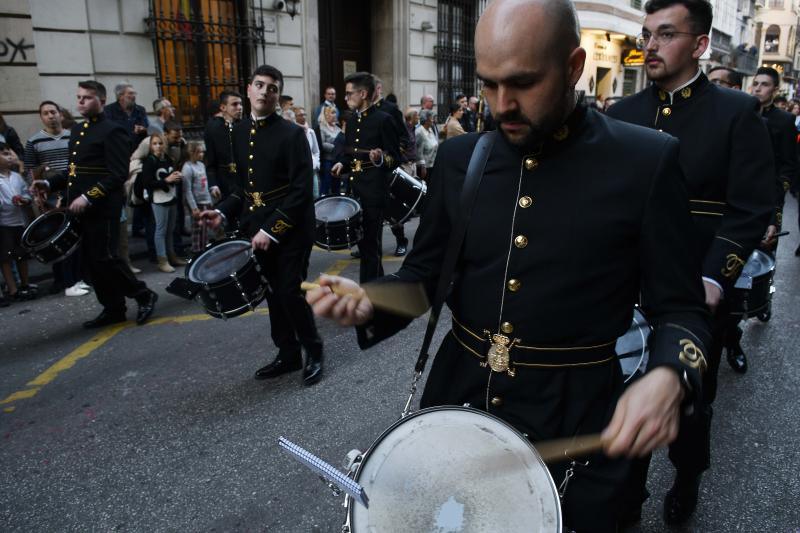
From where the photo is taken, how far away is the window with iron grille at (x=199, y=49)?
967cm

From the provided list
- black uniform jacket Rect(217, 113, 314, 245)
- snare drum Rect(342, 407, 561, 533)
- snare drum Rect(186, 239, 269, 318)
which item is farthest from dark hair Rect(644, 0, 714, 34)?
snare drum Rect(186, 239, 269, 318)

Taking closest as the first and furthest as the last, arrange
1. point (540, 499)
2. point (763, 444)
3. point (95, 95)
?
1. point (540, 499)
2. point (763, 444)
3. point (95, 95)

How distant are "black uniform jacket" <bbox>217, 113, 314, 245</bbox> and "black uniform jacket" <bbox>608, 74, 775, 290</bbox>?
92.1 inches

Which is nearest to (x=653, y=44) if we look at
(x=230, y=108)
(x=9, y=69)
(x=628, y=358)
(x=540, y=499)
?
(x=628, y=358)

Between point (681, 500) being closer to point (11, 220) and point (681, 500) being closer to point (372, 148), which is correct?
point (372, 148)

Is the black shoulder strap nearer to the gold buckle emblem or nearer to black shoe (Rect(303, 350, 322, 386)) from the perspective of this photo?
the gold buckle emblem

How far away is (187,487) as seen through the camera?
3.09 metres

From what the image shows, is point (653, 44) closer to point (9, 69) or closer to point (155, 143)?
point (155, 143)

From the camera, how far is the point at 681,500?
2.76 m

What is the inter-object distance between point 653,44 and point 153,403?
359 cm

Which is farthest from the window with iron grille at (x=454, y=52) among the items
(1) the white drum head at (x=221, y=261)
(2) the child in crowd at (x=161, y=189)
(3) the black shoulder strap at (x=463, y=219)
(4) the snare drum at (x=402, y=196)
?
(3) the black shoulder strap at (x=463, y=219)

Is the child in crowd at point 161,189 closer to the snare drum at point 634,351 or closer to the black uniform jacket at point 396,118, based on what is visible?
the black uniform jacket at point 396,118

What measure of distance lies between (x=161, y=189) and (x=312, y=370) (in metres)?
4.07

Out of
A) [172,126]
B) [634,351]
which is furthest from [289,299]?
[172,126]
